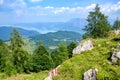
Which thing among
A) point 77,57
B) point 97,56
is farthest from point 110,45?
point 77,57

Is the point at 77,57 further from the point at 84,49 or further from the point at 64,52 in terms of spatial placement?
the point at 64,52

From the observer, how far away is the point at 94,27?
6053cm

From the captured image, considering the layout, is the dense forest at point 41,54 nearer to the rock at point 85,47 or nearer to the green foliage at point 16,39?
the green foliage at point 16,39

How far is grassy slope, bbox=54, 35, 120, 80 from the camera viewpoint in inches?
685

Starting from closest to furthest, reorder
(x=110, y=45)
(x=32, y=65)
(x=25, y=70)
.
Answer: (x=110, y=45), (x=32, y=65), (x=25, y=70)

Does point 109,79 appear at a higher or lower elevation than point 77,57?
lower

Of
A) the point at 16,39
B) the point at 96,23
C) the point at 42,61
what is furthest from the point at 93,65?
the point at 16,39

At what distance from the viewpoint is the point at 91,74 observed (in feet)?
59.4

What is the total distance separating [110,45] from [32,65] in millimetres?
31978

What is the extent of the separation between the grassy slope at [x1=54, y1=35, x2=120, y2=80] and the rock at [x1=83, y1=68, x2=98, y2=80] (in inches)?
14.5

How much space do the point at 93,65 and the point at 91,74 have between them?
1.97 metres

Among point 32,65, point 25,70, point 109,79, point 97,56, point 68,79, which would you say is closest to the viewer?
point 109,79

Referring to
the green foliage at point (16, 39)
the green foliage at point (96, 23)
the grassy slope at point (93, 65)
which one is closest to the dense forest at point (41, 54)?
the green foliage at point (96, 23)

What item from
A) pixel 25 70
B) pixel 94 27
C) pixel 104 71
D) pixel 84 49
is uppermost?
pixel 94 27
